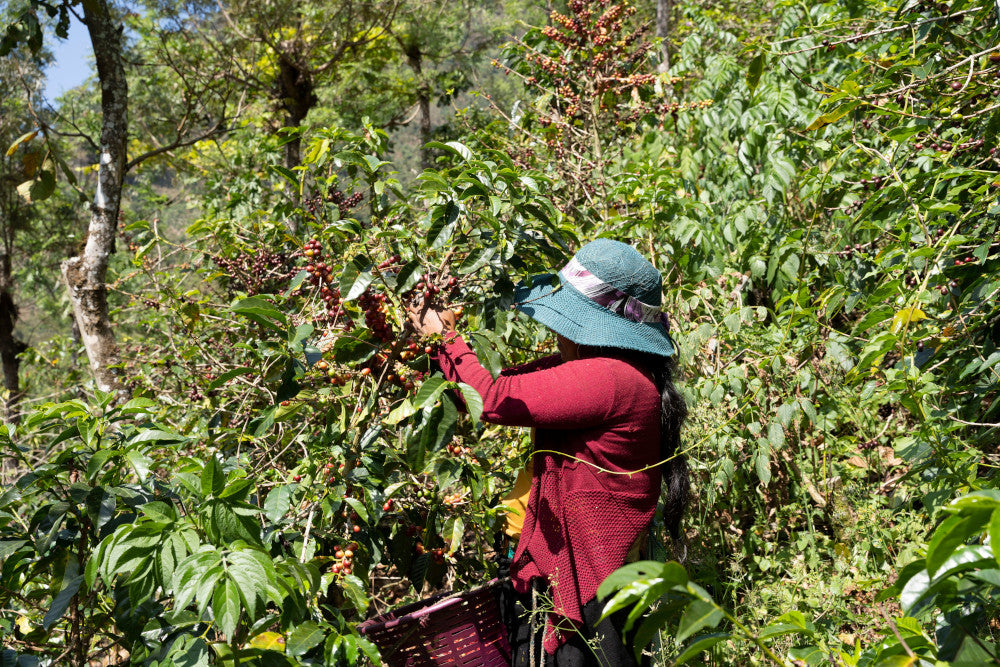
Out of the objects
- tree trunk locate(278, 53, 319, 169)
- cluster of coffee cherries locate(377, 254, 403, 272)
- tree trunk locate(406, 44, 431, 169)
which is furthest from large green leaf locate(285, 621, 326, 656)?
tree trunk locate(406, 44, 431, 169)

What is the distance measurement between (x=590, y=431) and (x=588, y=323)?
0.90 feet

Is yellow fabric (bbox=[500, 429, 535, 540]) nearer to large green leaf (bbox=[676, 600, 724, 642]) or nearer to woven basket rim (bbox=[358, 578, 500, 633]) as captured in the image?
woven basket rim (bbox=[358, 578, 500, 633])

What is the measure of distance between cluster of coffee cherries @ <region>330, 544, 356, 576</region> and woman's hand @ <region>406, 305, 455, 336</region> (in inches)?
23.1

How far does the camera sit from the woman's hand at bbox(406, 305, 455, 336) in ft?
5.77

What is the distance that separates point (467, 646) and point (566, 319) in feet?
3.00

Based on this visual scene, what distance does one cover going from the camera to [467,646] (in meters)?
1.85

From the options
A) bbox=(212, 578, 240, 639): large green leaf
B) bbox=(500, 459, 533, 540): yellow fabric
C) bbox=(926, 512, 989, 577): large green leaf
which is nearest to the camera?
bbox=(926, 512, 989, 577): large green leaf

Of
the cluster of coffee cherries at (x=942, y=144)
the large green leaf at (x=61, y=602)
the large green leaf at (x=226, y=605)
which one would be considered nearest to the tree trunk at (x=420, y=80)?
the cluster of coffee cherries at (x=942, y=144)

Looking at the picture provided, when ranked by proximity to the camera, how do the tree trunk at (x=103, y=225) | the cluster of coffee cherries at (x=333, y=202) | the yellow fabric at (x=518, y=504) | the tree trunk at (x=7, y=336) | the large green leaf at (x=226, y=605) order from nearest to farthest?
1. the large green leaf at (x=226, y=605)
2. the yellow fabric at (x=518, y=504)
3. the cluster of coffee cherries at (x=333, y=202)
4. the tree trunk at (x=103, y=225)
5. the tree trunk at (x=7, y=336)

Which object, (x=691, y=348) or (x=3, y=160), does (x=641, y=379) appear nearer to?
(x=691, y=348)

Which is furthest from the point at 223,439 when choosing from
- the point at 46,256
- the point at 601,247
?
the point at 46,256

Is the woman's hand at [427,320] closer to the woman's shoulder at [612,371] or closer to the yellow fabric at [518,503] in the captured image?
the woman's shoulder at [612,371]

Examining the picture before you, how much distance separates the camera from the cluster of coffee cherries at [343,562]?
170cm

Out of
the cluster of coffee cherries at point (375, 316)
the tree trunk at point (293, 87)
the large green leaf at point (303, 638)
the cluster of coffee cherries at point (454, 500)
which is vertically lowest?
the cluster of coffee cherries at point (454, 500)
